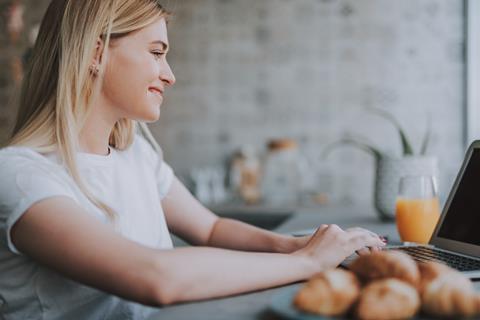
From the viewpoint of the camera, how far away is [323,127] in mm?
3193

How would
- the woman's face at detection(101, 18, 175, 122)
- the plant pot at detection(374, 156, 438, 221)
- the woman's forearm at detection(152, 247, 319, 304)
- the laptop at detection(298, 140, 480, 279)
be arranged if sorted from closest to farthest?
the woman's forearm at detection(152, 247, 319, 304) → the laptop at detection(298, 140, 480, 279) → the woman's face at detection(101, 18, 175, 122) → the plant pot at detection(374, 156, 438, 221)

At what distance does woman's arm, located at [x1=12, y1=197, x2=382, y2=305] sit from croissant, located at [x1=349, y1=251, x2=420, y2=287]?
6.4 inches

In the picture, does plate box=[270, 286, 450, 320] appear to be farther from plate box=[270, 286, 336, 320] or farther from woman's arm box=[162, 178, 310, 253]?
woman's arm box=[162, 178, 310, 253]

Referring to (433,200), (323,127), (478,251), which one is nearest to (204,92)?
(323,127)

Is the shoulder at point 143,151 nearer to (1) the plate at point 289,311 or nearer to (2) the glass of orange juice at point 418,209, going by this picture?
(2) the glass of orange juice at point 418,209

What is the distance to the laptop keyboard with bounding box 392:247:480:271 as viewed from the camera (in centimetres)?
99

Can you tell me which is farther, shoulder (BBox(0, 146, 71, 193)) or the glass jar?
the glass jar

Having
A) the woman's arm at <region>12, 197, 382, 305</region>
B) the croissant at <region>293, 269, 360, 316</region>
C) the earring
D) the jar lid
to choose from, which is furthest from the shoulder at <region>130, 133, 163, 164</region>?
the jar lid

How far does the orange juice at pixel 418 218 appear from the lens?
139 centimetres

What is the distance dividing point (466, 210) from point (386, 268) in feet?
1.73

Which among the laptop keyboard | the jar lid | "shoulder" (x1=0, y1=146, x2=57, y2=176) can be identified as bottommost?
the jar lid

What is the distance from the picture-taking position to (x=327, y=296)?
0.68 m

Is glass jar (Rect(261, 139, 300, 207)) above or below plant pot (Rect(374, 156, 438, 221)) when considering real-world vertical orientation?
below

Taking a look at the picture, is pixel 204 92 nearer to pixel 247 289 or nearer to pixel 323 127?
pixel 323 127
